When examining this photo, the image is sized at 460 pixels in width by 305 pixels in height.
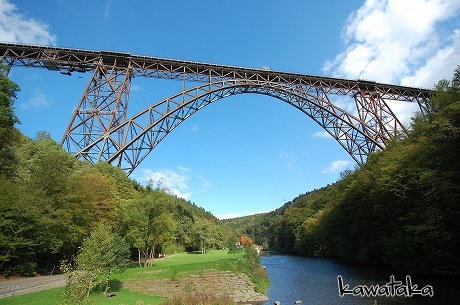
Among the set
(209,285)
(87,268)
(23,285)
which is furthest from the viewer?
(209,285)

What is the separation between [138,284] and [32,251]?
876 centimetres

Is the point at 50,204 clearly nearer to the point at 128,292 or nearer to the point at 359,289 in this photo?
the point at 128,292

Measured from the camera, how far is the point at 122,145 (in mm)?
24109

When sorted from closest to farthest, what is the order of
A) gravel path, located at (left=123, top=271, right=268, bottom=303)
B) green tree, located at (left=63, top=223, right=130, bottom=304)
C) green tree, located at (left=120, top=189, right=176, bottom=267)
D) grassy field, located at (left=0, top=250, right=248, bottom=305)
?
1. green tree, located at (left=63, top=223, right=130, bottom=304)
2. grassy field, located at (left=0, top=250, right=248, bottom=305)
3. gravel path, located at (left=123, top=271, right=268, bottom=303)
4. green tree, located at (left=120, top=189, right=176, bottom=267)

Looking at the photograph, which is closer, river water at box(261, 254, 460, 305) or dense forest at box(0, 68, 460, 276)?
river water at box(261, 254, 460, 305)

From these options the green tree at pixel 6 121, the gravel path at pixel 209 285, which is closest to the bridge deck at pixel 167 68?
the green tree at pixel 6 121

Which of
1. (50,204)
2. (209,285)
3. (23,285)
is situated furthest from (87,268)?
(50,204)

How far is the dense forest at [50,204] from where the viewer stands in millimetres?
20453

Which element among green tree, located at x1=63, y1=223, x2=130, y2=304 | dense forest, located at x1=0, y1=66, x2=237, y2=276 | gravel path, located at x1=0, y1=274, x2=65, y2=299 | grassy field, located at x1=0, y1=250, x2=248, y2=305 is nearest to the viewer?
green tree, located at x1=63, y1=223, x2=130, y2=304

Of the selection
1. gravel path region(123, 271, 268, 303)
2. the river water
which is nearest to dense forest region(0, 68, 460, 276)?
the river water

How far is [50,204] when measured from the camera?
72.5ft

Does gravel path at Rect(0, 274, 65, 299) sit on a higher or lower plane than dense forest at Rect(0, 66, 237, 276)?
lower

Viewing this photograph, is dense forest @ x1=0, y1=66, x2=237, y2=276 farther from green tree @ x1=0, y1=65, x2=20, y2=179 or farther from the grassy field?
the grassy field

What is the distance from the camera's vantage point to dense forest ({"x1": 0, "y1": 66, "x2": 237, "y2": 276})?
67.1 ft
